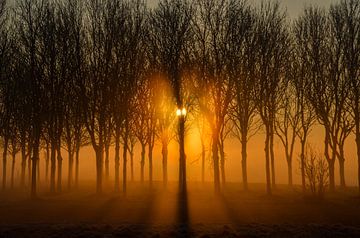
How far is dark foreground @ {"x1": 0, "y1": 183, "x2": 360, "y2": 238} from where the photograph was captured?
57.7 ft

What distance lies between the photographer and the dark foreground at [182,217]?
17.6m

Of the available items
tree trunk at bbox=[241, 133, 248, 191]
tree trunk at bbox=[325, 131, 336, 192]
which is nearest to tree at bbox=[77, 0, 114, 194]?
tree trunk at bbox=[241, 133, 248, 191]

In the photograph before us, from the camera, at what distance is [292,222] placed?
20344 mm

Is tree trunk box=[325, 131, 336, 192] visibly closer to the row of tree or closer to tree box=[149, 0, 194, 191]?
the row of tree

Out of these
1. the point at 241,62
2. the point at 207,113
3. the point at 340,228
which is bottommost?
the point at 340,228

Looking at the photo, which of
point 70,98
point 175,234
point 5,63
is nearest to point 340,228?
point 175,234

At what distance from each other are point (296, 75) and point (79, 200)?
20.7 m

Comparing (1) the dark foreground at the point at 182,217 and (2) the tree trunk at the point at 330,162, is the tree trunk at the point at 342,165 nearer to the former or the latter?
(2) the tree trunk at the point at 330,162

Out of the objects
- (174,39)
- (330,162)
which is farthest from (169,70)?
(330,162)

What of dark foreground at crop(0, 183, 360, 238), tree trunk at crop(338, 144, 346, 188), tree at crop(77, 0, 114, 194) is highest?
tree at crop(77, 0, 114, 194)

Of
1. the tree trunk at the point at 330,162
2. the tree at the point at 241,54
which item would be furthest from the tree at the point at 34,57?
the tree trunk at the point at 330,162

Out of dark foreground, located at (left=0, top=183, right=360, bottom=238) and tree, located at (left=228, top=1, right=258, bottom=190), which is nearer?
dark foreground, located at (left=0, top=183, right=360, bottom=238)

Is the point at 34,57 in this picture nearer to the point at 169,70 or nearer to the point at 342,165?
the point at 169,70

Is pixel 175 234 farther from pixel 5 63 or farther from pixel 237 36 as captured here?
pixel 5 63
